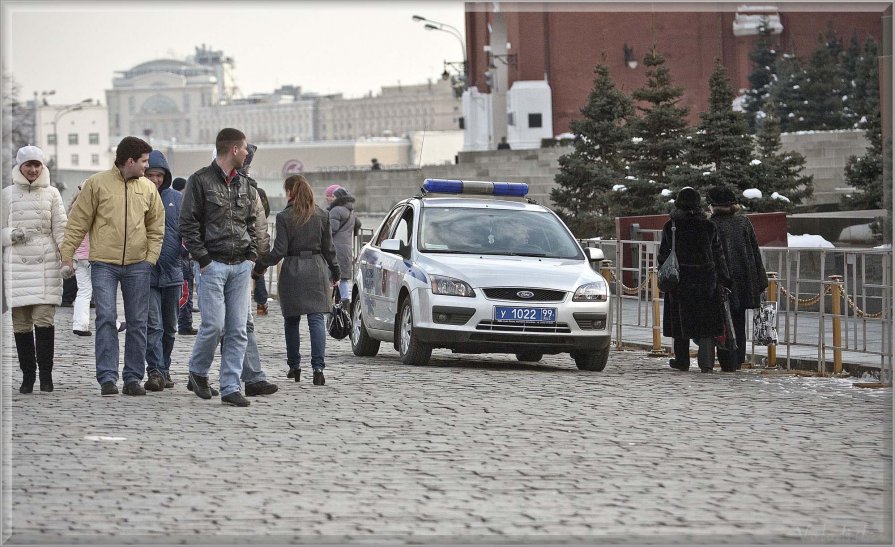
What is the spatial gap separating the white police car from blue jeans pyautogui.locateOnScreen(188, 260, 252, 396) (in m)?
2.94

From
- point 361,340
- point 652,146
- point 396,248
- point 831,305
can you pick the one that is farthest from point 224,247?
point 652,146

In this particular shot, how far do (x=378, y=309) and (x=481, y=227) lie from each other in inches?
48.9

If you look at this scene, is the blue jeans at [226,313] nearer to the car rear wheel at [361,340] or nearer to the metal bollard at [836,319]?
the car rear wheel at [361,340]

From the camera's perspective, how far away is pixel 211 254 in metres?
10.9

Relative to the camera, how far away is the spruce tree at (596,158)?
34031mm

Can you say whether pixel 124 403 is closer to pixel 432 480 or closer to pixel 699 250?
pixel 432 480

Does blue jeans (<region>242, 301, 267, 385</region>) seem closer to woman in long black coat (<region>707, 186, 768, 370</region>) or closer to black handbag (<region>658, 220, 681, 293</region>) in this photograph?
black handbag (<region>658, 220, 681, 293</region>)

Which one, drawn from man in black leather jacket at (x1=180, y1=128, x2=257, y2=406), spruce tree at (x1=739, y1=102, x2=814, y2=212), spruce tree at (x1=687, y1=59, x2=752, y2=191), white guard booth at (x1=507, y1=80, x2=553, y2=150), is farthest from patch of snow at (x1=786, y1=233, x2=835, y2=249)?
white guard booth at (x1=507, y1=80, x2=553, y2=150)

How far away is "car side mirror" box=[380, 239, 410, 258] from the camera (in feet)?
47.7

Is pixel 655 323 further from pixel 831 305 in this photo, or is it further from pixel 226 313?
pixel 226 313

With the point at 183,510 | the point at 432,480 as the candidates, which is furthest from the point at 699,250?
the point at 183,510

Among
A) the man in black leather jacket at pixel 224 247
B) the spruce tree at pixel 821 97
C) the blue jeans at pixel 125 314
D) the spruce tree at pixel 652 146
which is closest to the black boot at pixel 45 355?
the blue jeans at pixel 125 314

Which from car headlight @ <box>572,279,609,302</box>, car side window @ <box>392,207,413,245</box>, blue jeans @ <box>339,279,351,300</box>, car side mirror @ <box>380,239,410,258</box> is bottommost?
blue jeans @ <box>339,279,351,300</box>

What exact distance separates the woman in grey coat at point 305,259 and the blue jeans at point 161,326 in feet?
2.74
